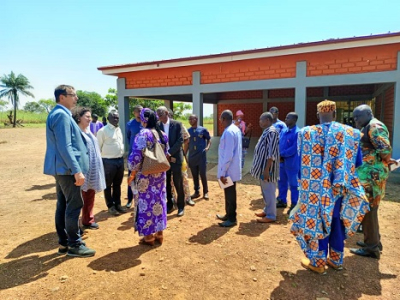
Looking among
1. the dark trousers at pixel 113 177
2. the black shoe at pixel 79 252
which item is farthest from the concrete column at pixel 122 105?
the black shoe at pixel 79 252

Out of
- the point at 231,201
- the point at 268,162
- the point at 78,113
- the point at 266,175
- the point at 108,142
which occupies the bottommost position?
the point at 231,201

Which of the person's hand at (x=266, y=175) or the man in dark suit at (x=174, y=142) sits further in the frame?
the man in dark suit at (x=174, y=142)

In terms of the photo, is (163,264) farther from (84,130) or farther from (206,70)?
(206,70)

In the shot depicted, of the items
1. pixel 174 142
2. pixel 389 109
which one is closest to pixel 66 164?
pixel 174 142

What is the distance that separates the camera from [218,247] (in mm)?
3656

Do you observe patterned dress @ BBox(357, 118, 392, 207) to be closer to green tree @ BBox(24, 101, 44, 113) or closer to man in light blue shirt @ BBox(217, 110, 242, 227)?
man in light blue shirt @ BBox(217, 110, 242, 227)

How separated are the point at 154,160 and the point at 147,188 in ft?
1.37

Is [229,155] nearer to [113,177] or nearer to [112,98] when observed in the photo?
[113,177]

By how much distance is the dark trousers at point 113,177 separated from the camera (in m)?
4.78

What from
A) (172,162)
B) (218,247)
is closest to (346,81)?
(172,162)

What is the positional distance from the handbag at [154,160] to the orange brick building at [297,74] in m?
5.44

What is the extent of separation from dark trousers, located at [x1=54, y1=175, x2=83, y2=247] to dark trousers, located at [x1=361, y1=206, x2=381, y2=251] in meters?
3.53

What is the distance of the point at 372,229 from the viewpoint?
3270 millimetres

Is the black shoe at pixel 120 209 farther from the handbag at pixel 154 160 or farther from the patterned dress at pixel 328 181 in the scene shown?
the patterned dress at pixel 328 181
